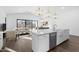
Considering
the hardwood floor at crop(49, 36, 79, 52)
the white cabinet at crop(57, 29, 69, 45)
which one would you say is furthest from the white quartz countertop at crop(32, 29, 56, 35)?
the hardwood floor at crop(49, 36, 79, 52)

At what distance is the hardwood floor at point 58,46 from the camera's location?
6.59ft

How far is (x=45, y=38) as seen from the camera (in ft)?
6.81

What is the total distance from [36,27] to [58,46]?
67 cm

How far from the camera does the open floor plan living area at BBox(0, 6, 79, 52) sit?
195 centimetres

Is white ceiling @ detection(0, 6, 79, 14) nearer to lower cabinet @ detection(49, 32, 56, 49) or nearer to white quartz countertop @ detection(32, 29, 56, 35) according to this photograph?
white quartz countertop @ detection(32, 29, 56, 35)

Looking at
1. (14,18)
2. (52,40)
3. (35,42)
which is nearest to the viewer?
(14,18)

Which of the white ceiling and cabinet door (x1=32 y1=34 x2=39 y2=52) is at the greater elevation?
the white ceiling

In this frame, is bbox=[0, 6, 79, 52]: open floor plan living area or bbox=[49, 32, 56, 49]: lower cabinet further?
bbox=[49, 32, 56, 49]: lower cabinet

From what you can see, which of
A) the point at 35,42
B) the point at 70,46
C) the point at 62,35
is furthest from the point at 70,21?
the point at 35,42

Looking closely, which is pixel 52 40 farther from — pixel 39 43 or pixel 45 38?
pixel 39 43

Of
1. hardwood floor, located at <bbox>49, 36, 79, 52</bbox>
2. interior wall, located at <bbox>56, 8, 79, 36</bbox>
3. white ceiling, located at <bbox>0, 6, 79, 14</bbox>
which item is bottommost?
hardwood floor, located at <bbox>49, 36, 79, 52</bbox>

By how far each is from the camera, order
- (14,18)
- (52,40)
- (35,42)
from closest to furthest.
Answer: (14,18), (35,42), (52,40)

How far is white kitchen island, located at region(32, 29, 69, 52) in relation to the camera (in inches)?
79.9
